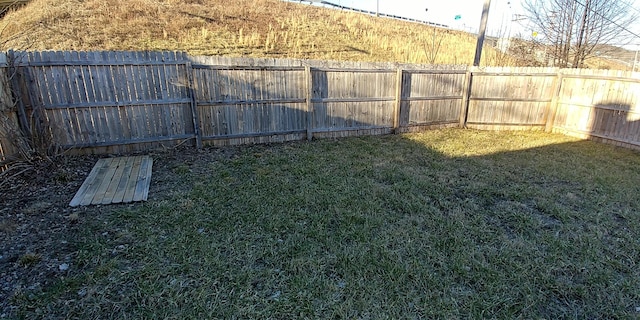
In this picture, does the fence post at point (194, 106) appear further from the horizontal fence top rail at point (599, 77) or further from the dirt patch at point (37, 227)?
the horizontal fence top rail at point (599, 77)

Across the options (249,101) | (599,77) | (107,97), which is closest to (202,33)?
(249,101)

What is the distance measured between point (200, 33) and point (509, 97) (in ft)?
39.3

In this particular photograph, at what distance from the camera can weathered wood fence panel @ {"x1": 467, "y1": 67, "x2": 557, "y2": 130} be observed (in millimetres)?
7641

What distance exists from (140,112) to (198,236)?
3533 mm

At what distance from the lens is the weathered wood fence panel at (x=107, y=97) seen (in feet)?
15.2

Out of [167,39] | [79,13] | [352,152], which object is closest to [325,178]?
[352,152]

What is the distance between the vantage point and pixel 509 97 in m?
7.89

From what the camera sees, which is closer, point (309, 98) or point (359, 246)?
point (359, 246)

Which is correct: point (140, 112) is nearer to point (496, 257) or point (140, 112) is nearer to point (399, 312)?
point (399, 312)

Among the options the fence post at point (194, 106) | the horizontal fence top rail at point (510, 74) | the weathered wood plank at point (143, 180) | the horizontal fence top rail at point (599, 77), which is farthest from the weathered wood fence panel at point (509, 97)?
the weathered wood plank at point (143, 180)

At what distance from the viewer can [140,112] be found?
5.35m

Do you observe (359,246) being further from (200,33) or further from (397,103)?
(200,33)

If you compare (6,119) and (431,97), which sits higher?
(6,119)

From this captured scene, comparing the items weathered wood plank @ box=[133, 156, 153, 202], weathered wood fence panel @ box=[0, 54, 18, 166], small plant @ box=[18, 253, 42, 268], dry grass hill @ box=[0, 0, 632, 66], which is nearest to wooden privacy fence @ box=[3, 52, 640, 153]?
weathered wood fence panel @ box=[0, 54, 18, 166]
